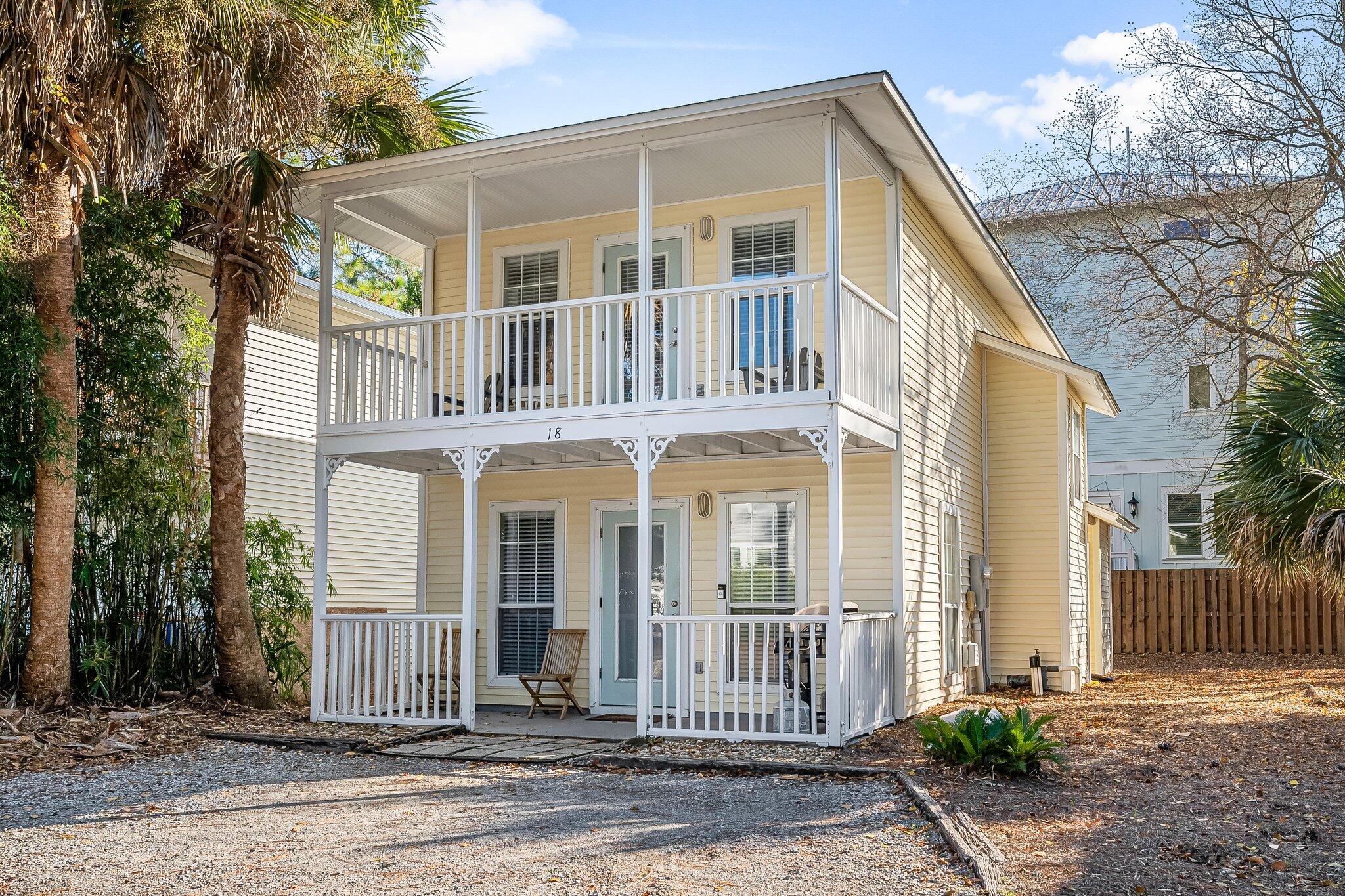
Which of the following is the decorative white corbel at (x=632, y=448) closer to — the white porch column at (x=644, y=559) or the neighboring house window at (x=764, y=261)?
the white porch column at (x=644, y=559)

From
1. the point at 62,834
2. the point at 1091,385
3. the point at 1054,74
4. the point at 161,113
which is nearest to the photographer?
the point at 62,834

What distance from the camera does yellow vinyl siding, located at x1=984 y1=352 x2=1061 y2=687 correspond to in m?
14.9

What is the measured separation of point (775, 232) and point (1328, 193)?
33.1 ft

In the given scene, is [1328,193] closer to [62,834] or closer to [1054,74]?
[1054,74]

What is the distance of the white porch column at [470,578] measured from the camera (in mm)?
10656

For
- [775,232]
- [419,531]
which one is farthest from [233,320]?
[775,232]

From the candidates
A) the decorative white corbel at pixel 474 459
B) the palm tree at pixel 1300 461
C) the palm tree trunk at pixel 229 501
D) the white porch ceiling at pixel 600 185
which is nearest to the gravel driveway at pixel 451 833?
the palm tree trunk at pixel 229 501

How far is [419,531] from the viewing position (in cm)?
1362

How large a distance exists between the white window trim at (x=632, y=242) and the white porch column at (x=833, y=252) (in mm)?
2916

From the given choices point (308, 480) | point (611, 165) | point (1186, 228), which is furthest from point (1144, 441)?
point (611, 165)

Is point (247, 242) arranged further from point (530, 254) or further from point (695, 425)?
point (695, 425)

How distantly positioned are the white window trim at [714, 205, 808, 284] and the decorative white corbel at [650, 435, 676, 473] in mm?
2472

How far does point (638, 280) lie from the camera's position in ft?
38.1

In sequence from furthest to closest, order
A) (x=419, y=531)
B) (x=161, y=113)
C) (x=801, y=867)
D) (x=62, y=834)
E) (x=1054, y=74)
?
(x=1054, y=74) → (x=419, y=531) → (x=161, y=113) → (x=62, y=834) → (x=801, y=867)
